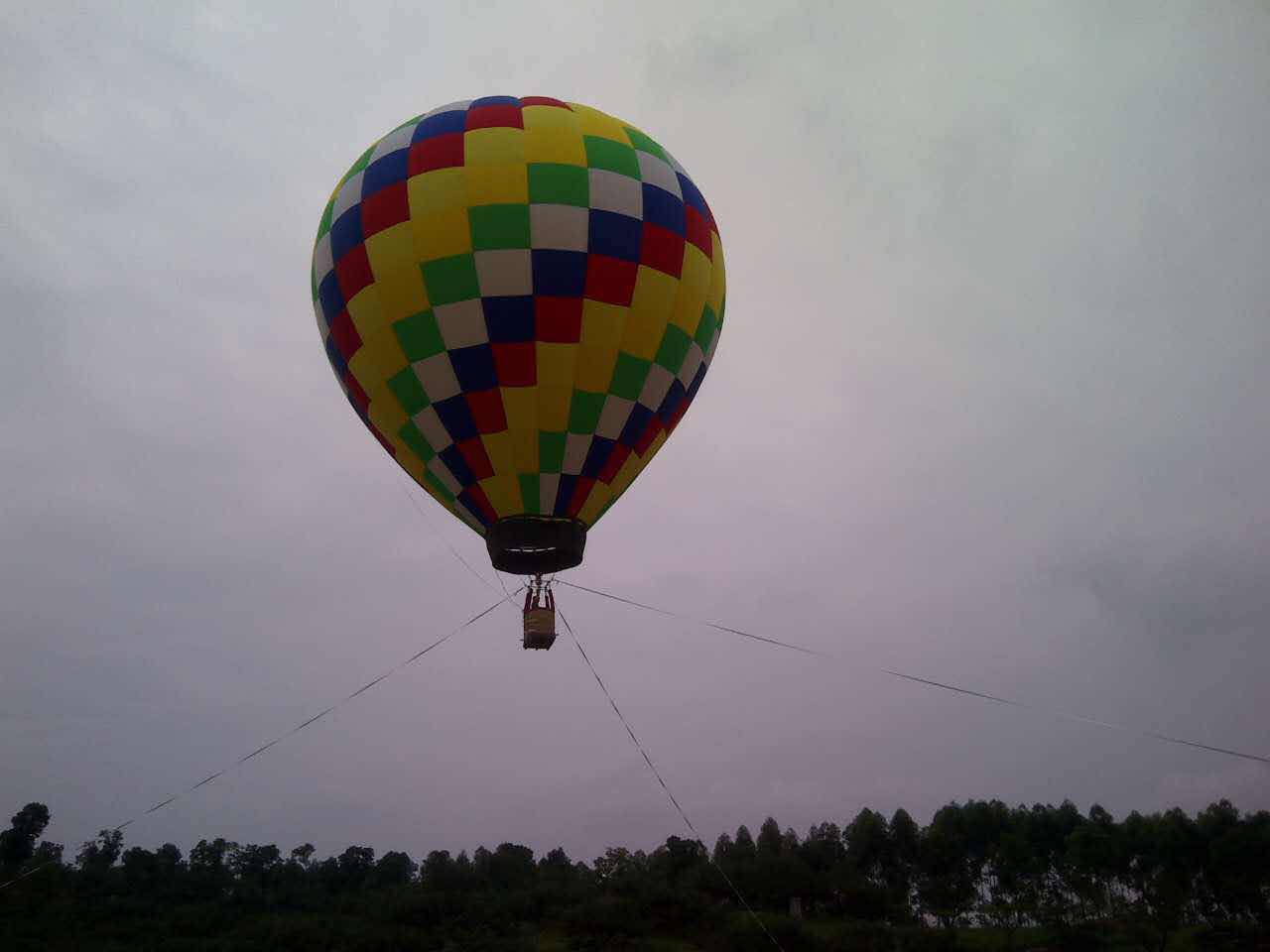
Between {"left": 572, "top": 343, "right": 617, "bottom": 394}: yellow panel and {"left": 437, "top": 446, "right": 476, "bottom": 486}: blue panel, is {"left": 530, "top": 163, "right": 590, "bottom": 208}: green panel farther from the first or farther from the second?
{"left": 437, "top": 446, "right": 476, "bottom": 486}: blue panel

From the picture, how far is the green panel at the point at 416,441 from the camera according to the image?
33.0 feet

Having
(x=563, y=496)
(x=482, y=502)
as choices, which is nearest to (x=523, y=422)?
(x=563, y=496)

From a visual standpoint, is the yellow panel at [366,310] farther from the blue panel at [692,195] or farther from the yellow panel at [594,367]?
the blue panel at [692,195]

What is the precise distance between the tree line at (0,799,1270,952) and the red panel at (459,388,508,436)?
A: 26733 mm

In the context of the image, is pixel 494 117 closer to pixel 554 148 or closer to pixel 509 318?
pixel 554 148

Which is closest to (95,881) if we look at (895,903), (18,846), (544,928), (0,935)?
(18,846)

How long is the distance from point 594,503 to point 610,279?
248 centimetres

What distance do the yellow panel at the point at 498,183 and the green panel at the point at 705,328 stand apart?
2.56 meters

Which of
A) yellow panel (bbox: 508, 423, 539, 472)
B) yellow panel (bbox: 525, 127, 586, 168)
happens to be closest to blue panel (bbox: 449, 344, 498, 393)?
yellow panel (bbox: 508, 423, 539, 472)

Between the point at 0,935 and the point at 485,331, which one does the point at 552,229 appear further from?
the point at 0,935

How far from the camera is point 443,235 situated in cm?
956

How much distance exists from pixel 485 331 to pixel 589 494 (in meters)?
A: 2.11

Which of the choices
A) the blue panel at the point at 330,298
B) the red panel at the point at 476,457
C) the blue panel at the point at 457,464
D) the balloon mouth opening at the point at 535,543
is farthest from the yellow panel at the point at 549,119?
the balloon mouth opening at the point at 535,543

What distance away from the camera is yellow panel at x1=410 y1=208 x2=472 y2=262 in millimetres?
9508
